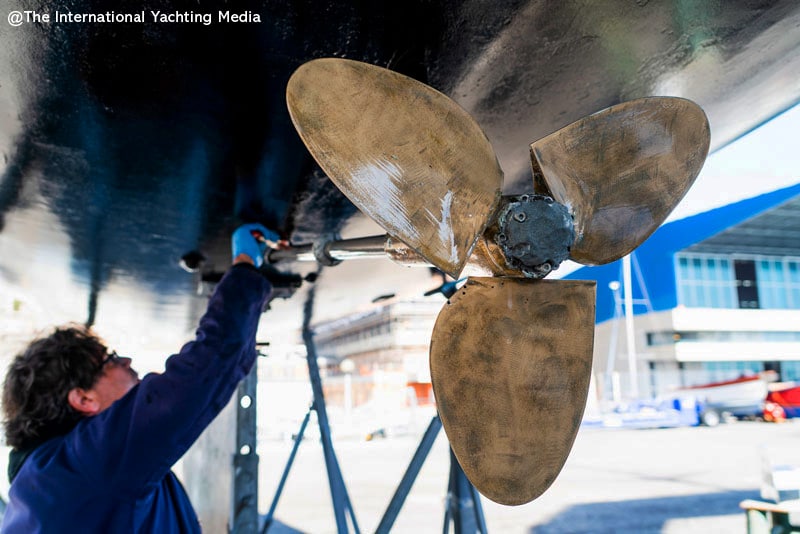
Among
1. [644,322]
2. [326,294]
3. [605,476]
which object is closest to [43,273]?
[326,294]

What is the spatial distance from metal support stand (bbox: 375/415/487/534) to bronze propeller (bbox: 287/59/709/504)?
6.34 feet

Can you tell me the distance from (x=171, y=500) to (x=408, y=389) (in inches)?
654

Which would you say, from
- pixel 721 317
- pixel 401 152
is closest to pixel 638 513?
pixel 401 152

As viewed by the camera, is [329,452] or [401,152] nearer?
[401,152]

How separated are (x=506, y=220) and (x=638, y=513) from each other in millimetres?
7767

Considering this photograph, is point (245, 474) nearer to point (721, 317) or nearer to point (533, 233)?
point (533, 233)

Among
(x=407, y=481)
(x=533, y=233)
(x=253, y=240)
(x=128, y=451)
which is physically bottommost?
(x=407, y=481)

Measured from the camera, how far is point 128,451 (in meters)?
1.55

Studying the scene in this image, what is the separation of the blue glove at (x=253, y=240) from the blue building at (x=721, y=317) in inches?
995

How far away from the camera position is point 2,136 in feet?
5.51

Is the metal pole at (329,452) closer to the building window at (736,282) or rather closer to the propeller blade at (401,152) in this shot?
the propeller blade at (401,152)

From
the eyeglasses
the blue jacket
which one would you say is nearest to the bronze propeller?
the blue jacket

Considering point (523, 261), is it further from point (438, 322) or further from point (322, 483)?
point (322, 483)

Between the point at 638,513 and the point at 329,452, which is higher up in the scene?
the point at 329,452
